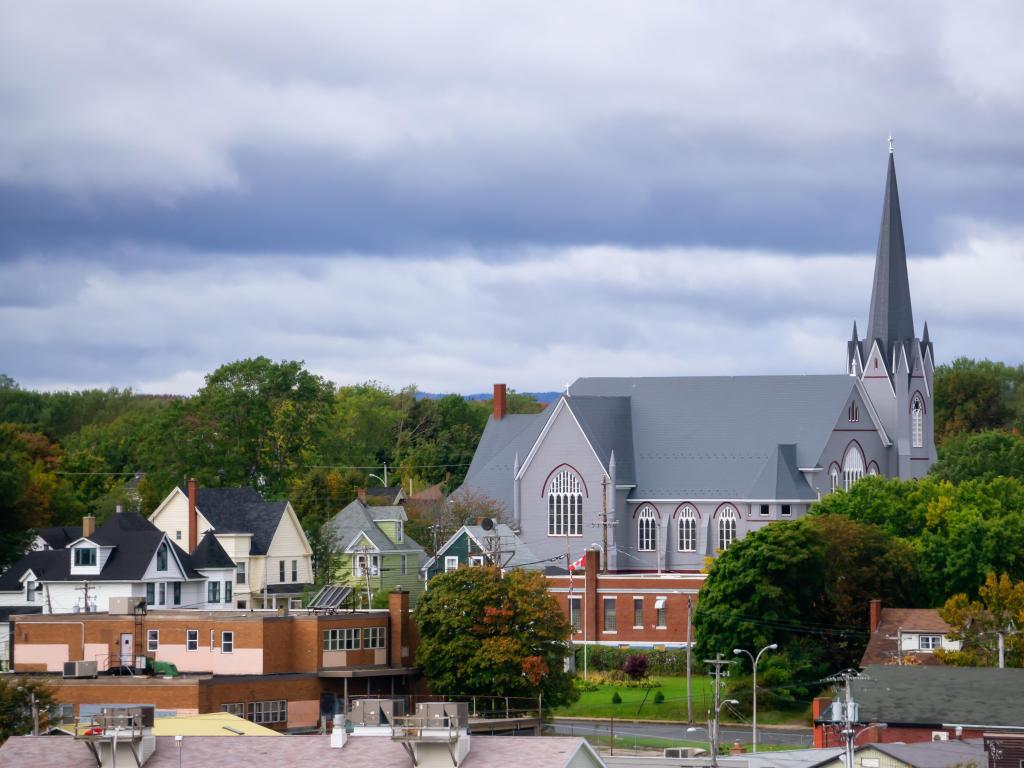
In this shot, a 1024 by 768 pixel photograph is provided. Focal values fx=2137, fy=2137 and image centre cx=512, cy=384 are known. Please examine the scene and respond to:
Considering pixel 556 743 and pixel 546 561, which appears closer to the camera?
pixel 556 743

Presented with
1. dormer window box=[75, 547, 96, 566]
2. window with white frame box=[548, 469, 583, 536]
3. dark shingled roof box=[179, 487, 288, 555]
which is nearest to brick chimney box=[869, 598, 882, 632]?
dark shingled roof box=[179, 487, 288, 555]

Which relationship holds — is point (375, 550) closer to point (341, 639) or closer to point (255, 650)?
point (341, 639)

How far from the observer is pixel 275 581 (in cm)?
11162

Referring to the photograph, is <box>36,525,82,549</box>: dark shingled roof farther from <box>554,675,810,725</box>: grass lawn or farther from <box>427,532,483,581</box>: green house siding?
<box>554,675,810,725</box>: grass lawn

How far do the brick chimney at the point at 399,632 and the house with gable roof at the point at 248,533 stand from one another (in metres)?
20.0

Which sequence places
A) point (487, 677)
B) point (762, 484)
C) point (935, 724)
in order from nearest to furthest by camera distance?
1. point (935, 724)
2. point (487, 677)
3. point (762, 484)

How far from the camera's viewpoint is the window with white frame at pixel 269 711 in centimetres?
7788

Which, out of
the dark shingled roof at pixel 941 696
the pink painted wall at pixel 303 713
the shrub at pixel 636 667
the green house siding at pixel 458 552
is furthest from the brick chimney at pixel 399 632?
the green house siding at pixel 458 552

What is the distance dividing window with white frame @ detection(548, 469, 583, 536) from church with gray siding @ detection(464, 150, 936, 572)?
0.20ft

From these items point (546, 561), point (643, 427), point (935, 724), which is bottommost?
point (935, 724)

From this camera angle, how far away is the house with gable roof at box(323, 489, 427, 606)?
382ft

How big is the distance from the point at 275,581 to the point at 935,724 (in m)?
48.4

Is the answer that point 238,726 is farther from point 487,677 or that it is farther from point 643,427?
point 643,427

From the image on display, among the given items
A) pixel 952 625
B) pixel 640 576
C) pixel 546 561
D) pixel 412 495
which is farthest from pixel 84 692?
pixel 412 495
